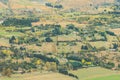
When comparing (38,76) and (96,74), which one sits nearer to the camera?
(38,76)

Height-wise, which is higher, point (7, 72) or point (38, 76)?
point (7, 72)

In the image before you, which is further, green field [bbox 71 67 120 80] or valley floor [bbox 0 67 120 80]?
green field [bbox 71 67 120 80]

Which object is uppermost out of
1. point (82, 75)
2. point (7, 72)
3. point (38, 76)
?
point (7, 72)

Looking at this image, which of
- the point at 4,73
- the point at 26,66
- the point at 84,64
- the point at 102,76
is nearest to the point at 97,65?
the point at 84,64

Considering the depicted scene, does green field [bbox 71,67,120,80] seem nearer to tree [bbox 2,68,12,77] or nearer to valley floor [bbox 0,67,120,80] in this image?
valley floor [bbox 0,67,120,80]

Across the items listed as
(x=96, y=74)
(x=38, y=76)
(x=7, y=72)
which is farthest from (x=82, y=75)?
(x=7, y=72)

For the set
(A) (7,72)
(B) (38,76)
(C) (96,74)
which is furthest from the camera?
(C) (96,74)

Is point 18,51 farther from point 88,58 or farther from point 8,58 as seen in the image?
point 88,58

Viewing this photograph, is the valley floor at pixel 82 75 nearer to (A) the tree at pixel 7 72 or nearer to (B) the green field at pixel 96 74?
(B) the green field at pixel 96 74

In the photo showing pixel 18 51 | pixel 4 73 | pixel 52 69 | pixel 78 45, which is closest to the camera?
pixel 4 73

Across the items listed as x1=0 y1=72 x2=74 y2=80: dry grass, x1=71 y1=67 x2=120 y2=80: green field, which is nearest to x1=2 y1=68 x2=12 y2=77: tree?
x1=0 y1=72 x2=74 y2=80: dry grass

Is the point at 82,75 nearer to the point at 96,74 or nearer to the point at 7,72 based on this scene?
the point at 96,74
